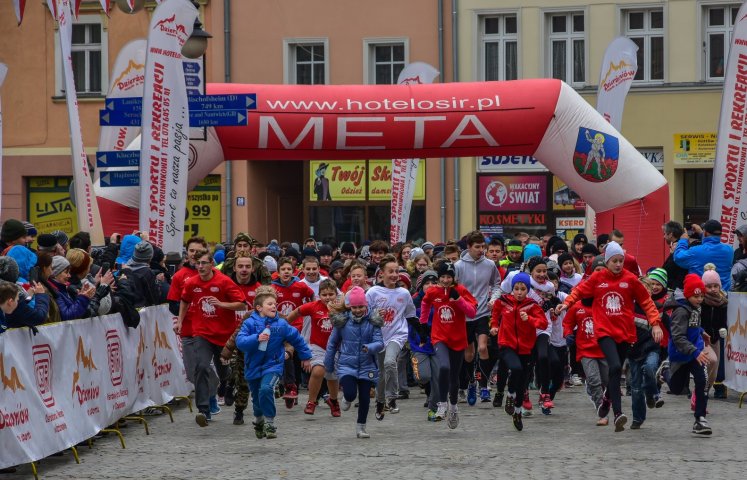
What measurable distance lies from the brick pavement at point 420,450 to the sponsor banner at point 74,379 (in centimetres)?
26

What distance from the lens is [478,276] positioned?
16594mm

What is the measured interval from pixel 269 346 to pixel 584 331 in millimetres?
3000

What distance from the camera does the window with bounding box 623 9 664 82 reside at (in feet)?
110

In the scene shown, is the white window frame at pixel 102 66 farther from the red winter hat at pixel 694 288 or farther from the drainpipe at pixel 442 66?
the red winter hat at pixel 694 288

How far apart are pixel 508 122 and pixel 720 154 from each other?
3177mm

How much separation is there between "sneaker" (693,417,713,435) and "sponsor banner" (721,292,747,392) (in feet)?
10.6

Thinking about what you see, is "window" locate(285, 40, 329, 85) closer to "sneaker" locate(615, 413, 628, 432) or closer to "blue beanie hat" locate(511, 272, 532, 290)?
"blue beanie hat" locate(511, 272, 532, 290)

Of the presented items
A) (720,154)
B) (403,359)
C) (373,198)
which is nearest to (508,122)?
(720,154)

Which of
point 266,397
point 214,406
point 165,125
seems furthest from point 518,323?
point 165,125

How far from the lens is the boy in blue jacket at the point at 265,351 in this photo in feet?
45.2

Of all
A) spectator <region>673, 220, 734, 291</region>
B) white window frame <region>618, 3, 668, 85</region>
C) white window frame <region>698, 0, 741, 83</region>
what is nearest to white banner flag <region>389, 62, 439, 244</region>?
white window frame <region>618, 3, 668, 85</region>

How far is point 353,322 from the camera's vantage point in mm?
14242

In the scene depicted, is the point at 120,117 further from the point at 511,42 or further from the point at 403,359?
the point at 511,42

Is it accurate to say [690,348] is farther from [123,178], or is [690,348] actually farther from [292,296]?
[123,178]
